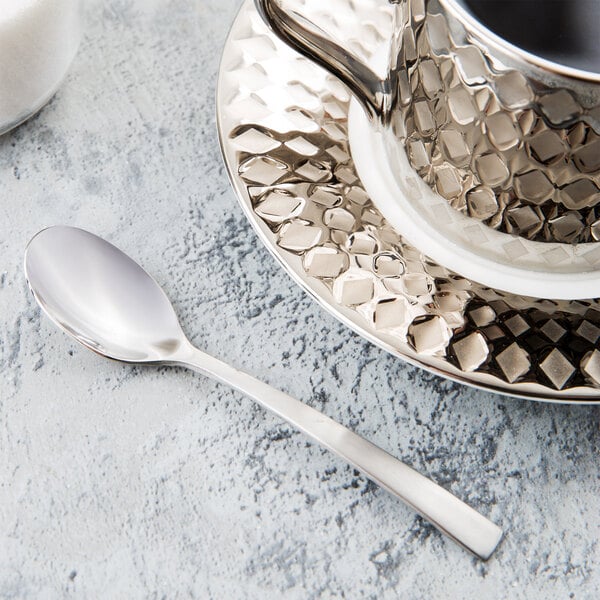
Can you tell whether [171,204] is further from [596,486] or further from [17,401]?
[596,486]

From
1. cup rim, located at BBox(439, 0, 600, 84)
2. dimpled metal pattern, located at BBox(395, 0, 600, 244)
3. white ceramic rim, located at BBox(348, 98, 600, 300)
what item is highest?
cup rim, located at BBox(439, 0, 600, 84)

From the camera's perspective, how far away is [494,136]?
356 mm

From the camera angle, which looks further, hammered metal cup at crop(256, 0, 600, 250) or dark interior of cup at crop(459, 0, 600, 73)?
dark interior of cup at crop(459, 0, 600, 73)

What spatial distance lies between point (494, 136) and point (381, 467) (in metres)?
0.16

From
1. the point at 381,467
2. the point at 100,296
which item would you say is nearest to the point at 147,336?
the point at 100,296

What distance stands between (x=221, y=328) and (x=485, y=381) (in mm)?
158

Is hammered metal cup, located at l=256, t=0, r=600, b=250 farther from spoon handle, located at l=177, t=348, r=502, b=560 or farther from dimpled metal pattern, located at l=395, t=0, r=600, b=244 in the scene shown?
spoon handle, located at l=177, t=348, r=502, b=560

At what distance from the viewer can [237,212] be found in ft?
1.66

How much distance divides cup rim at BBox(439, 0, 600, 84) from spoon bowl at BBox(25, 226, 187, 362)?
0.71 feet

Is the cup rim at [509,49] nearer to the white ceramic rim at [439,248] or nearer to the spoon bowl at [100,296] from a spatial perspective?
the white ceramic rim at [439,248]

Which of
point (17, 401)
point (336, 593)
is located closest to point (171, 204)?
point (17, 401)

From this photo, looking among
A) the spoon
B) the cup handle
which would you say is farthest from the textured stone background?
the cup handle

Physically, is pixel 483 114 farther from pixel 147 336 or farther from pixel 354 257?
pixel 147 336

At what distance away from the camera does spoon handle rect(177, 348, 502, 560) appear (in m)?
0.38
